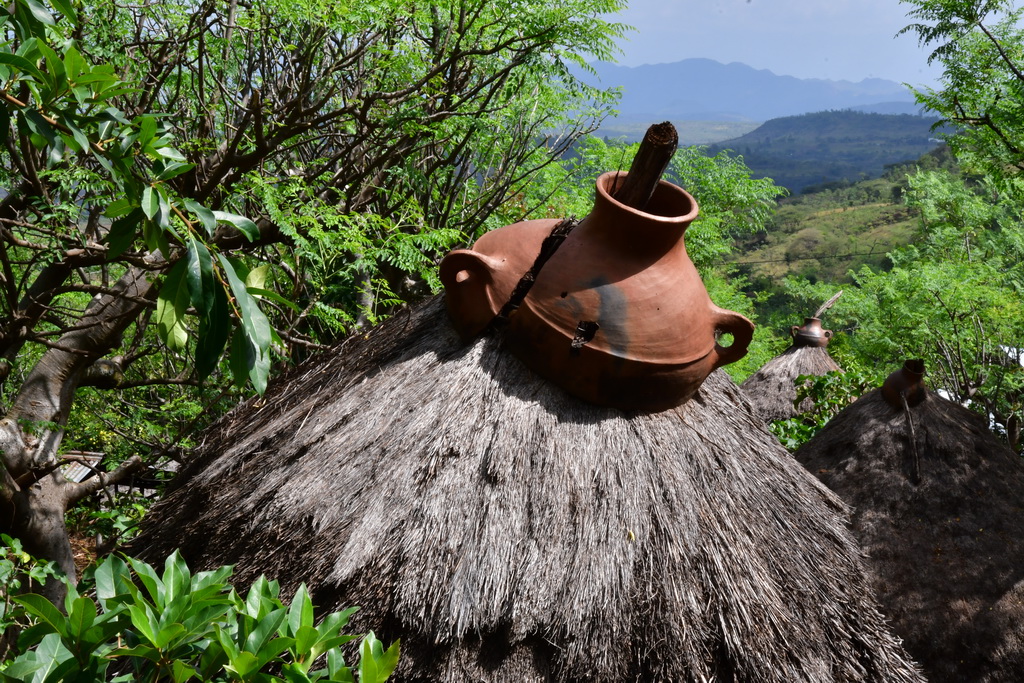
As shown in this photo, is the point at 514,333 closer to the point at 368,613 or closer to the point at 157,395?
the point at 368,613

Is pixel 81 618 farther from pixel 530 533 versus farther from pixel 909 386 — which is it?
pixel 909 386

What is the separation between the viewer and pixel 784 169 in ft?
511

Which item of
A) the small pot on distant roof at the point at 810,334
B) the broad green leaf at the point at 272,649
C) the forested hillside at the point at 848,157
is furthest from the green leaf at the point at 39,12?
the forested hillside at the point at 848,157

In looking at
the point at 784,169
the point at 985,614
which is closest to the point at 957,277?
the point at 985,614

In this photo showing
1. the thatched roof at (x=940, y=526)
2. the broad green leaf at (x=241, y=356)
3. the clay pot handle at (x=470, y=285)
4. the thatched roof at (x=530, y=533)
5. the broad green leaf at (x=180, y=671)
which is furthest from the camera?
the thatched roof at (x=940, y=526)

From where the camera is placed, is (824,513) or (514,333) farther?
(824,513)

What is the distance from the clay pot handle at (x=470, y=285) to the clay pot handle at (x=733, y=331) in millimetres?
972

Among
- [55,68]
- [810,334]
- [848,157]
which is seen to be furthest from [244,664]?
[848,157]

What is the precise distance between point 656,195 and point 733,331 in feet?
2.35

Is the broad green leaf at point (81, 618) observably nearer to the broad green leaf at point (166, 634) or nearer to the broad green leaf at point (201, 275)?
the broad green leaf at point (166, 634)

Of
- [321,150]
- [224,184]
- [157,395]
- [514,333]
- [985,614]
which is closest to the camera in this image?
[514,333]

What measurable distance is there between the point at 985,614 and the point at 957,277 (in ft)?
25.8

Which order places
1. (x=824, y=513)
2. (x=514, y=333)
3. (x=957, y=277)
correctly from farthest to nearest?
1. (x=957, y=277)
2. (x=824, y=513)
3. (x=514, y=333)

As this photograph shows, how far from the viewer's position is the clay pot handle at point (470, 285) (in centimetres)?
293
